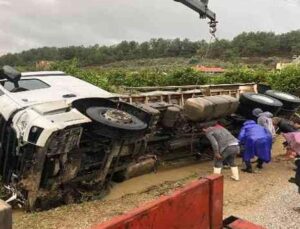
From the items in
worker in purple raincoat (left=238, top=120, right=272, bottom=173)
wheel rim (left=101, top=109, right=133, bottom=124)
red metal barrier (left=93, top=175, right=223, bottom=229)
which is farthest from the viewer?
worker in purple raincoat (left=238, top=120, right=272, bottom=173)

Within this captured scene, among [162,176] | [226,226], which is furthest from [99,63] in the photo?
[226,226]

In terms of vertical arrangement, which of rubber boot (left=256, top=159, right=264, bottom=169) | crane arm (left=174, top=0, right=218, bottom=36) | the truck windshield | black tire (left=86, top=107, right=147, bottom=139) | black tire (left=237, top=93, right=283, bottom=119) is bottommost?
rubber boot (left=256, top=159, right=264, bottom=169)

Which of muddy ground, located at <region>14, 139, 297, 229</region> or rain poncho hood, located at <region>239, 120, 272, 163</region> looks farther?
rain poncho hood, located at <region>239, 120, 272, 163</region>

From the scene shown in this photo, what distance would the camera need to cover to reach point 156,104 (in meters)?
10.1

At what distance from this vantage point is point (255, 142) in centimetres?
1030

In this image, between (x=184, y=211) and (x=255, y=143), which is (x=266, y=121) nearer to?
(x=255, y=143)

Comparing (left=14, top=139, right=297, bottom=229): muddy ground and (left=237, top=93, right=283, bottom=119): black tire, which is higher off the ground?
(left=237, top=93, right=283, bottom=119): black tire

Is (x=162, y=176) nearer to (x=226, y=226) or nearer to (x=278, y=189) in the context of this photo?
(x=278, y=189)

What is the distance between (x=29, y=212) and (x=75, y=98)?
210 centimetres

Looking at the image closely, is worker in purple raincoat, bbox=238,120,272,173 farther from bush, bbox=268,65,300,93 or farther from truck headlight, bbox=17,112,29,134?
bush, bbox=268,65,300,93

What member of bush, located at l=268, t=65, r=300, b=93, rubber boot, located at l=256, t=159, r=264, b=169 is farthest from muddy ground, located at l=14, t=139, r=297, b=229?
bush, located at l=268, t=65, r=300, b=93

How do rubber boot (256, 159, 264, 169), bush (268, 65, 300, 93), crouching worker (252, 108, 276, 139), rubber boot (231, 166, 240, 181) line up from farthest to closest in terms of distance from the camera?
bush (268, 65, 300, 93), crouching worker (252, 108, 276, 139), rubber boot (256, 159, 264, 169), rubber boot (231, 166, 240, 181)

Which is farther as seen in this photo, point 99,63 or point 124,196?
point 99,63

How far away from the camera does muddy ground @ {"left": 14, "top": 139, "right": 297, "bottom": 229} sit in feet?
22.2
